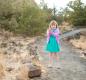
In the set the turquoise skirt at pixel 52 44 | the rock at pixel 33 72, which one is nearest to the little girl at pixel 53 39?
the turquoise skirt at pixel 52 44

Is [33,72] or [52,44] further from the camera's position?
[52,44]

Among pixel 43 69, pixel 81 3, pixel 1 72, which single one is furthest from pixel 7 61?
pixel 81 3

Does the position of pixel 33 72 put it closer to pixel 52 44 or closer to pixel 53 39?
pixel 52 44

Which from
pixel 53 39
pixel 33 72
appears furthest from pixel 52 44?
pixel 33 72

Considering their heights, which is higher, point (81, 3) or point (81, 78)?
point (81, 3)

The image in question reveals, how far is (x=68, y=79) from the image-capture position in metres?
11.5

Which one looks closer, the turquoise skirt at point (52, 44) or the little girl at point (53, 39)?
the little girl at point (53, 39)

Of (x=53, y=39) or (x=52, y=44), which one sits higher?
(x=53, y=39)

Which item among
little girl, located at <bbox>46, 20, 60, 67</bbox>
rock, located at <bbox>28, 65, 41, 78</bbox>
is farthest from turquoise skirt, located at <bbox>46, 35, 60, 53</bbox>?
rock, located at <bbox>28, 65, 41, 78</bbox>

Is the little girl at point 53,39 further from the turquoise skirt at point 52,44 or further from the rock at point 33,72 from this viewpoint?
the rock at point 33,72

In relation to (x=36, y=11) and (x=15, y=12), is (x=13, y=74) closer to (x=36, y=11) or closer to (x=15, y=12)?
(x=15, y=12)

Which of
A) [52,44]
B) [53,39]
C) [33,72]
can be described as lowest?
[33,72]

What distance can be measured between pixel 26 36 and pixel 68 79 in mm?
24893

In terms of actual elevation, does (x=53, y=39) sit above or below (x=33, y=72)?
above
